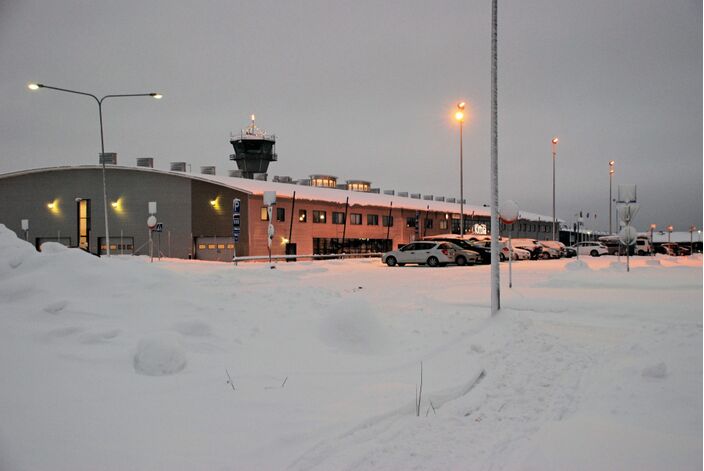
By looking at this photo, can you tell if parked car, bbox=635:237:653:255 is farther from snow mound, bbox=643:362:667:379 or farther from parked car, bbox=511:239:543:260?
snow mound, bbox=643:362:667:379

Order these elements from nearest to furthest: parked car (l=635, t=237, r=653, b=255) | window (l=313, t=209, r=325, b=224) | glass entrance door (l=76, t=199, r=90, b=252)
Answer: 1. glass entrance door (l=76, t=199, r=90, b=252)
2. window (l=313, t=209, r=325, b=224)
3. parked car (l=635, t=237, r=653, b=255)

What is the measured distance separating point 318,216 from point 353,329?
39173 mm

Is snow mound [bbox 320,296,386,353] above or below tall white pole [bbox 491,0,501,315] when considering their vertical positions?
below

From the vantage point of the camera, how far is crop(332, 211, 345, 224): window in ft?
165

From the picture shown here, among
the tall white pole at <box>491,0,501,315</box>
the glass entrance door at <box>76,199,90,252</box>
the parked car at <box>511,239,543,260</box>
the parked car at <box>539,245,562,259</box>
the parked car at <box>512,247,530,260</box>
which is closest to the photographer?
the tall white pole at <box>491,0,501,315</box>

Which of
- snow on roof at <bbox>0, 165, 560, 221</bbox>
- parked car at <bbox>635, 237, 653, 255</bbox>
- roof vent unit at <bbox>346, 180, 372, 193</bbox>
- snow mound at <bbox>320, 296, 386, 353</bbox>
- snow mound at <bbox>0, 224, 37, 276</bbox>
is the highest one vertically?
roof vent unit at <bbox>346, 180, 372, 193</bbox>

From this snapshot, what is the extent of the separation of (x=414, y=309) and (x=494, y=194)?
358cm

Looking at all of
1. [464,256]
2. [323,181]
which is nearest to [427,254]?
[464,256]

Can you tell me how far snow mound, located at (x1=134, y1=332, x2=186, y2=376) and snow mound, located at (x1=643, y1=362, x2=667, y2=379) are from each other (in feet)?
20.8

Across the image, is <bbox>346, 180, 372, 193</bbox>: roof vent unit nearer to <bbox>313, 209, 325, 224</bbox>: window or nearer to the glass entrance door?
<bbox>313, 209, 325, 224</bbox>: window

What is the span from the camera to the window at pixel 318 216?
4792cm

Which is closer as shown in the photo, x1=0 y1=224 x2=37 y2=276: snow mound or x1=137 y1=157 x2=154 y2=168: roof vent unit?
x1=0 y1=224 x2=37 y2=276: snow mound

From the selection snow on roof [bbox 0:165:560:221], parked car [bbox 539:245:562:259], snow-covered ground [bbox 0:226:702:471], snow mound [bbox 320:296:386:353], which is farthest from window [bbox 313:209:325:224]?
snow mound [bbox 320:296:386:353]

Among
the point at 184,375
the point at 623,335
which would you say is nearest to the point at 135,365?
the point at 184,375
